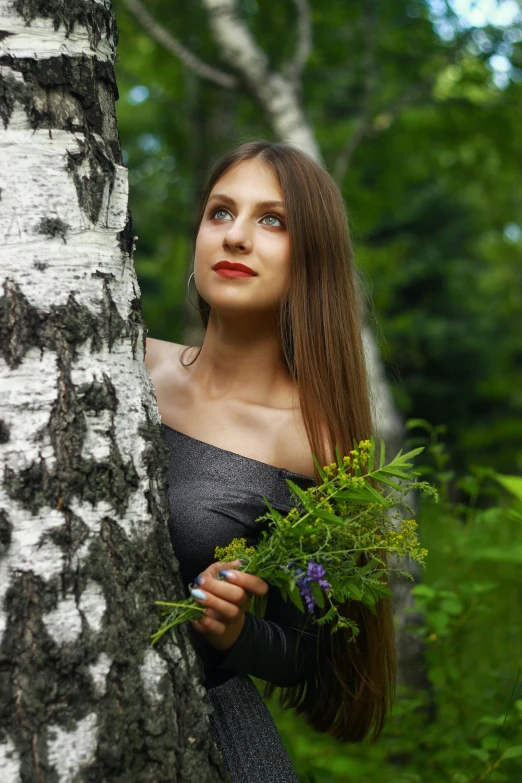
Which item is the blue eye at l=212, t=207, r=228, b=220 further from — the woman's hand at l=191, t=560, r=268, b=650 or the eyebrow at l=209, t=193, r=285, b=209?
the woman's hand at l=191, t=560, r=268, b=650

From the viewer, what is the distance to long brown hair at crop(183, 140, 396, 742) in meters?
2.08

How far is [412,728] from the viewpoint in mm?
3211

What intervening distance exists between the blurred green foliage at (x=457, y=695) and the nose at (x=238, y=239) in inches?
31.0

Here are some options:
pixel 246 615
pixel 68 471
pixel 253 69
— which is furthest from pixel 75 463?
pixel 253 69

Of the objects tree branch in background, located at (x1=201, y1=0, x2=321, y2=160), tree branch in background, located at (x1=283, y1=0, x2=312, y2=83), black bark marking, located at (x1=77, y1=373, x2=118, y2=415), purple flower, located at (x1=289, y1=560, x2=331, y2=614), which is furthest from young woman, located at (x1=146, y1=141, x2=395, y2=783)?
tree branch in background, located at (x1=283, y1=0, x2=312, y2=83)

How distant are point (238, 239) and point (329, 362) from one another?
14.9 inches

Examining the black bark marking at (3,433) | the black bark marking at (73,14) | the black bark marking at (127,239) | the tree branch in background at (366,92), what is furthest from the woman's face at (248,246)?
the tree branch in background at (366,92)

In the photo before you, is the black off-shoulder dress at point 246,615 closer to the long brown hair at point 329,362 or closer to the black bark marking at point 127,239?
the long brown hair at point 329,362

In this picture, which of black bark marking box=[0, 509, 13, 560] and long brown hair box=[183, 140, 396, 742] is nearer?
black bark marking box=[0, 509, 13, 560]

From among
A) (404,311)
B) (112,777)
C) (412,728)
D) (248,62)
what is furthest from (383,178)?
(112,777)

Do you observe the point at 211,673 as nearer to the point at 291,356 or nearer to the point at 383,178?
the point at 291,356

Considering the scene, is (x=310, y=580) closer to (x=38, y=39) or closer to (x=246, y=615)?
(x=246, y=615)

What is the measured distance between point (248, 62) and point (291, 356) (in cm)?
382

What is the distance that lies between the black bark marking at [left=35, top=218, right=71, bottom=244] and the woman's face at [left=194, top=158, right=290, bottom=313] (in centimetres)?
63
